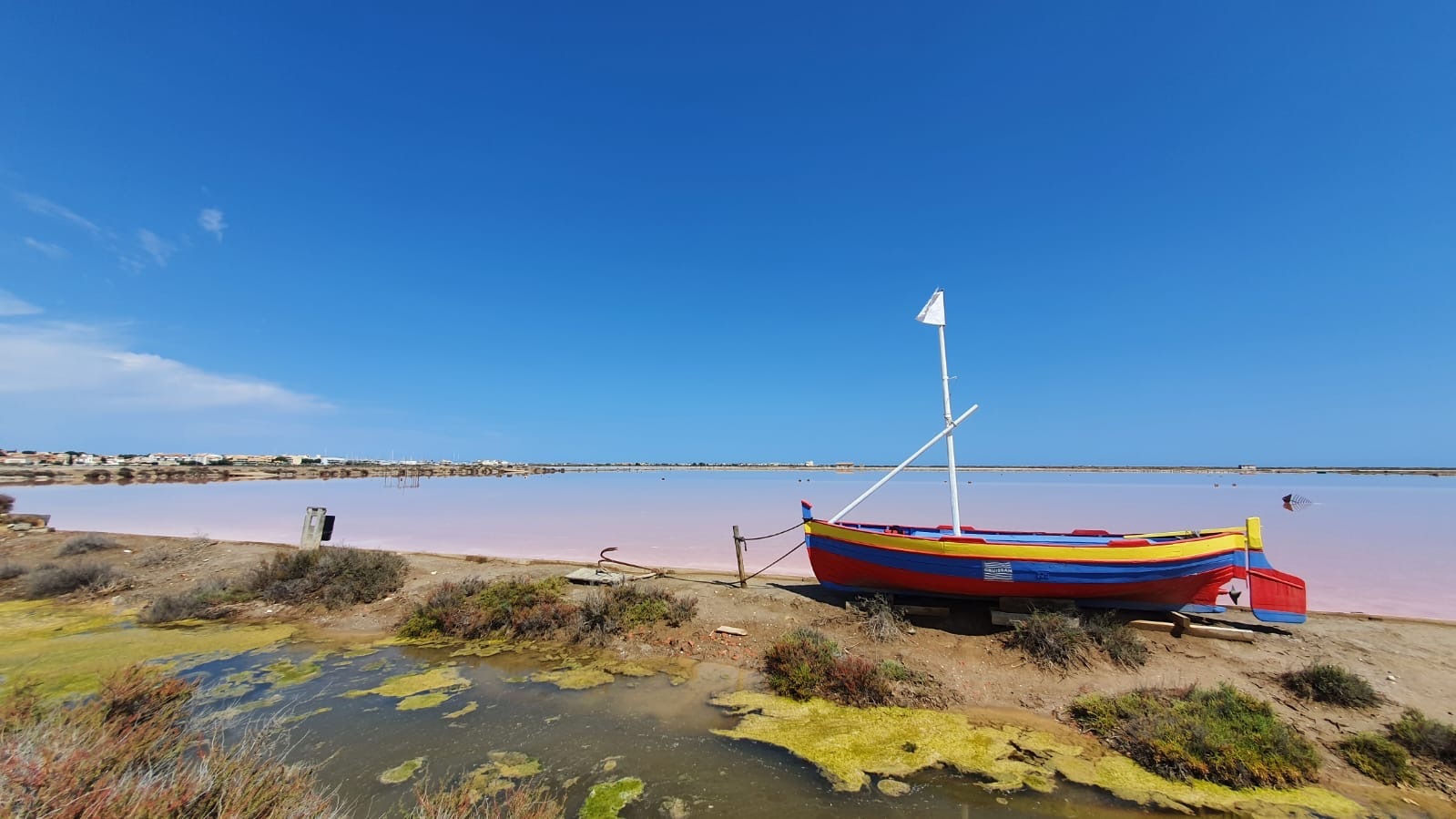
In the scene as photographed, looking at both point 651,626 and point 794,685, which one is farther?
point 651,626

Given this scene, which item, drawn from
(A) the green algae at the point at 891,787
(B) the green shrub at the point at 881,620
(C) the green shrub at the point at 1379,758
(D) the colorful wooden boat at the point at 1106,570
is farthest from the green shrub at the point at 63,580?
(C) the green shrub at the point at 1379,758

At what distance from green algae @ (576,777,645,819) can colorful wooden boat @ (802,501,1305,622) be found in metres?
5.33

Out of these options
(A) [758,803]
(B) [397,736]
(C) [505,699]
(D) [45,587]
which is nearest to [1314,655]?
(A) [758,803]

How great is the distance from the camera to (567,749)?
560 centimetres

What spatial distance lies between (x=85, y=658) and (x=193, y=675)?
6.80 ft

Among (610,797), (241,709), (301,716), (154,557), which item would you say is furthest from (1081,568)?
(154,557)

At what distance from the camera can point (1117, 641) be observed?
7344 mm

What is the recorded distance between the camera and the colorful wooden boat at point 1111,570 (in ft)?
25.3

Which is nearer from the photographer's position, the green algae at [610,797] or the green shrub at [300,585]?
the green algae at [610,797]

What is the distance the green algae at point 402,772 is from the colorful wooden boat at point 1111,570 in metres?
6.82

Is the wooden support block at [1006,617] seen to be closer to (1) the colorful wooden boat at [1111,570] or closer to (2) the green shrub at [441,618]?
(1) the colorful wooden boat at [1111,570]

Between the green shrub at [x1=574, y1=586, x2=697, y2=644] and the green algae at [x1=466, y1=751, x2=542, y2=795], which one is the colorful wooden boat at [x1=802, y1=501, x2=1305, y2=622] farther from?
the green algae at [x1=466, y1=751, x2=542, y2=795]

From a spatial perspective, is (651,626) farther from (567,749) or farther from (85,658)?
(85,658)

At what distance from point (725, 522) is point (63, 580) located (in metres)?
17.8
